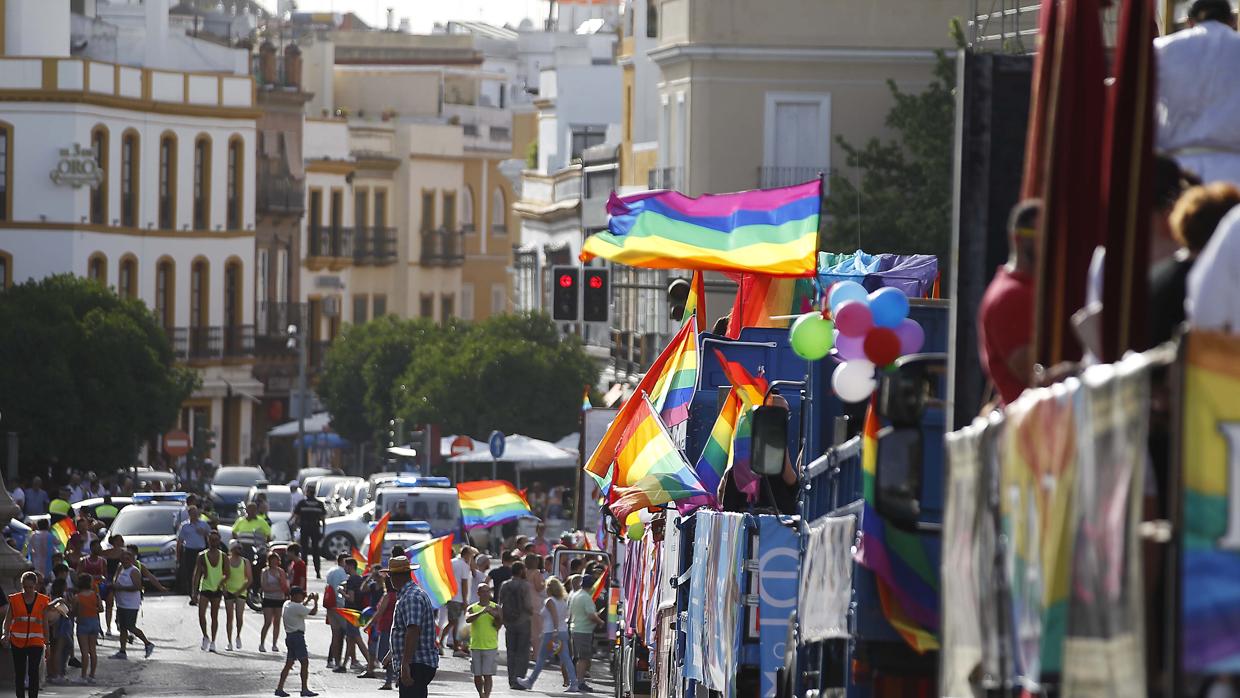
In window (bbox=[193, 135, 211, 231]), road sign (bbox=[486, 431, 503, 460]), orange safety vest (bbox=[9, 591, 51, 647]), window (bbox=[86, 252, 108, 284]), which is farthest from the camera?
window (bbox=[193, 135, 211, 231])

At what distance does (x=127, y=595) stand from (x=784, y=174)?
22.5 metres

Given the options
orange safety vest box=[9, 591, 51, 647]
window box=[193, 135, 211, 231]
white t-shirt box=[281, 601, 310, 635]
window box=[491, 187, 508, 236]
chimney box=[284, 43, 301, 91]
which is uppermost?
chimney box=[284, 43, 301, 91]

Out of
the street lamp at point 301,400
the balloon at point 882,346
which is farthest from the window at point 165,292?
the balloon at point 882,346

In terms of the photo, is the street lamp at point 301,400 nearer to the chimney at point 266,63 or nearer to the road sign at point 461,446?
the chimney at point 266,63

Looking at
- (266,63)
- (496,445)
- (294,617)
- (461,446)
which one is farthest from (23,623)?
(266,63)

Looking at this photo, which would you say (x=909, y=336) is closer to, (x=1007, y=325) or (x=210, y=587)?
(x=1007, y=325)

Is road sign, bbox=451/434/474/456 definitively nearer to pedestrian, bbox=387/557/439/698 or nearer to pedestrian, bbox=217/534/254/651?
pedestrian, bbox=217/534/254/651

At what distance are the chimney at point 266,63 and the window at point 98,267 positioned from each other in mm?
16480

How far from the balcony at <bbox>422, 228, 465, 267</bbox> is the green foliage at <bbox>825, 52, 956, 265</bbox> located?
2330 inches

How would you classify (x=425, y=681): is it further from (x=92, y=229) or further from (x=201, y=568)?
(x=92, y=229)

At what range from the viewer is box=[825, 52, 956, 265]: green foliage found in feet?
147

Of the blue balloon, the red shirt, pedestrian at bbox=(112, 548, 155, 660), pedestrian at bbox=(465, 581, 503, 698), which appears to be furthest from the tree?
the red shirt

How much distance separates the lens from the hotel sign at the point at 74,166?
74.6m

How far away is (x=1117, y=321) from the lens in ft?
22.3
